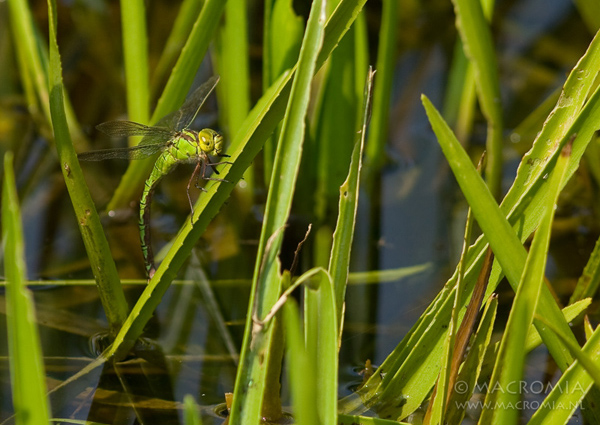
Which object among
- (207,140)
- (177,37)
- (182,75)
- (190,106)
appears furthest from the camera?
(177,37)

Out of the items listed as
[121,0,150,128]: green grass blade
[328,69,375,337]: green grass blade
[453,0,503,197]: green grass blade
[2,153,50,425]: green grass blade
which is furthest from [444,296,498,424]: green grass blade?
[121,0,150,128]: green grass blade

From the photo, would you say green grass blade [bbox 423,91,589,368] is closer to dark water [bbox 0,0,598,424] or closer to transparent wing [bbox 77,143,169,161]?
dark water [bbox 0,0,598,424]

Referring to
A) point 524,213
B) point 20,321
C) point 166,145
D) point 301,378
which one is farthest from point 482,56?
point 20,321

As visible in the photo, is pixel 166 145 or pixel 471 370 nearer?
pixel 471 370

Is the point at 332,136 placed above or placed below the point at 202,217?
above

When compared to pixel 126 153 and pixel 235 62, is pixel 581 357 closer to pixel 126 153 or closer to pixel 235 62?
Result: pixel 126 153

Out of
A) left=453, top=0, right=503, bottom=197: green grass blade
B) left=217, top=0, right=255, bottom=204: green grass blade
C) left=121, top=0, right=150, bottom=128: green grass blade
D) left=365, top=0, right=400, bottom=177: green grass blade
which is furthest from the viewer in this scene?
left=365, top=0, right=400, bottom=177: green grass blade

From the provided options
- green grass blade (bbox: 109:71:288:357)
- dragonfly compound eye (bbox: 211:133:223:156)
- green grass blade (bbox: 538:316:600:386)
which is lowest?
green grass blade (bbox: 538:316:600:386)

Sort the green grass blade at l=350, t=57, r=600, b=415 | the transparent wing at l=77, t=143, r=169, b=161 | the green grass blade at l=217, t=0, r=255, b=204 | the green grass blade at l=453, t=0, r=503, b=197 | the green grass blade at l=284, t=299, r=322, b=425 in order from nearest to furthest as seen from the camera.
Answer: the green grass blade at l=284, t=299, r=322, b=425 → the green grass blade at l=350, t=57, r=600, b=415 → the green grass blade at l=453, t=0, r=503, b=197 → the transparent wing at l=77, t=143, r=169, b=161 → the green grass blade at l=217, t=0, r=255, b=204
